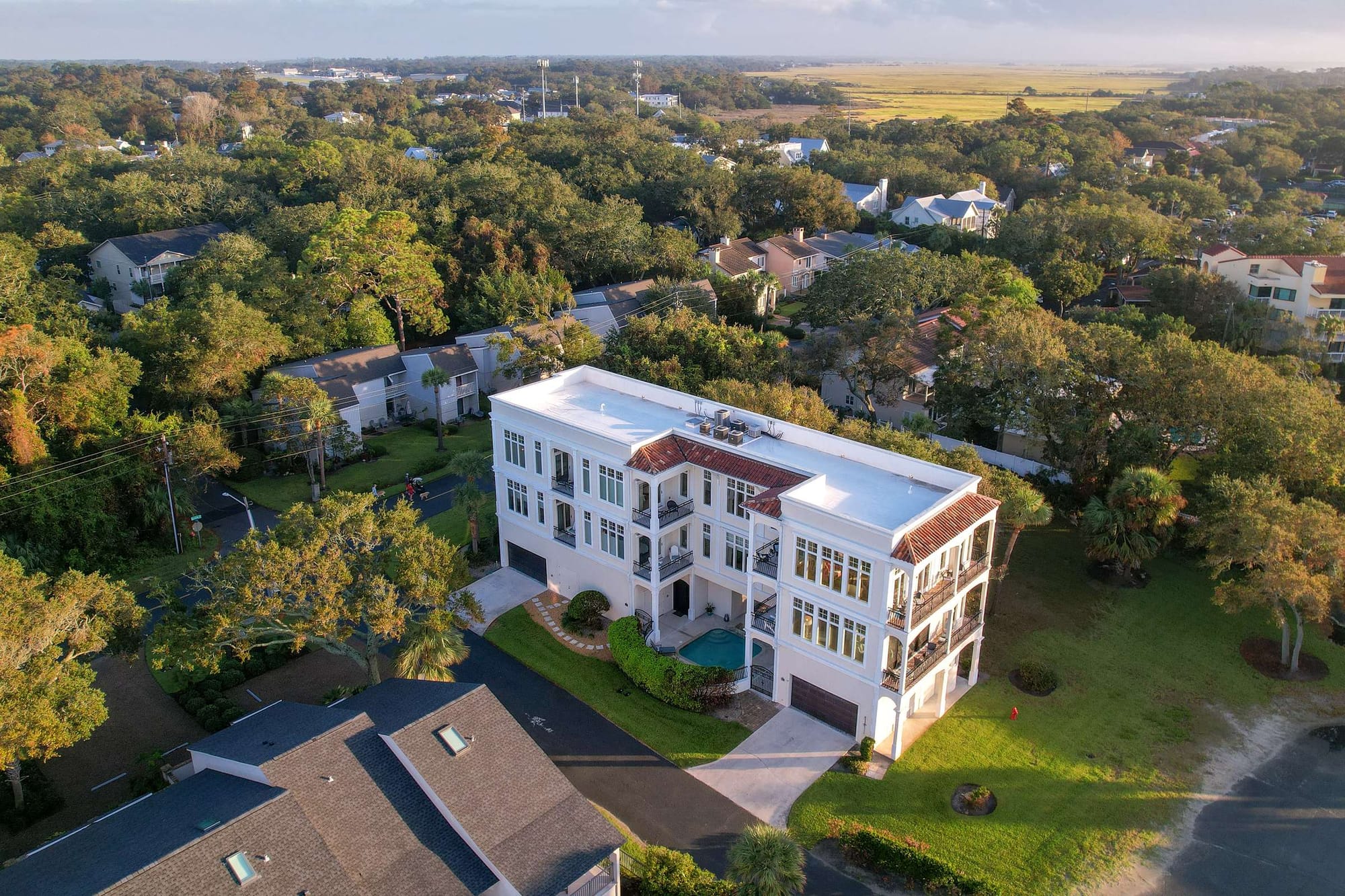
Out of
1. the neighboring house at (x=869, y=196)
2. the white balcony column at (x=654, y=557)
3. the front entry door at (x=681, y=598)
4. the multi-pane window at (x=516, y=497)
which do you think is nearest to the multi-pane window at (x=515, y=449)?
the multi-pane window at (x=516, y=497)

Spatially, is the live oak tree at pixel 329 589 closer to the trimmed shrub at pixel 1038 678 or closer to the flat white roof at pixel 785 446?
the flat white roof at pixel 785 446

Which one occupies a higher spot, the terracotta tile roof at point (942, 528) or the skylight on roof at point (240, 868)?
the terracotta tile roof at point (942, 528)

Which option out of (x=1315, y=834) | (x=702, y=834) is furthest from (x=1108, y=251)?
(x=702, y=834)

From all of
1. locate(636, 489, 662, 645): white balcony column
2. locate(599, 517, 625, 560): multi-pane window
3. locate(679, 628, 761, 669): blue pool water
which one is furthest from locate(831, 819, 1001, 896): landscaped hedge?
locate(599, 517, 625, 560): multi-pane window

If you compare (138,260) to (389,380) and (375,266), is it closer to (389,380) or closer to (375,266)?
(375,266)

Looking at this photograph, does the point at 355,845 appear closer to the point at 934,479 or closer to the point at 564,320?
the point at 934,479

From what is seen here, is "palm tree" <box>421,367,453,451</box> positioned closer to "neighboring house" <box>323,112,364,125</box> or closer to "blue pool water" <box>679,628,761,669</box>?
"blue pool water" <box>679,628,761,669</box>
